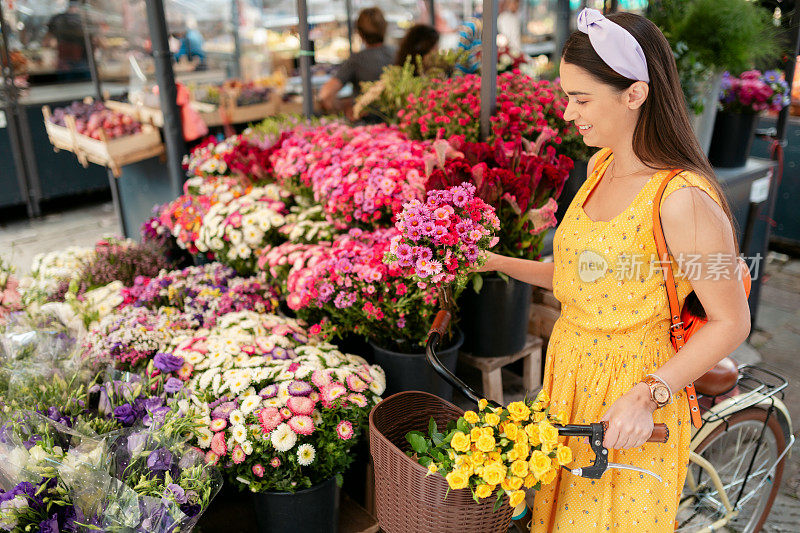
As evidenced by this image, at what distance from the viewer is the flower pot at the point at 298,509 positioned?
1.74 metres

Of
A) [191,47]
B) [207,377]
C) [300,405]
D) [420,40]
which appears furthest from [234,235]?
[191,47]

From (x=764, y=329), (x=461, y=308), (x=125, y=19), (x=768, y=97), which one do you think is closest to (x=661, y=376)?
(x=461, y=308)

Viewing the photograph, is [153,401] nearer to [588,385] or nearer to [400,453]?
[400,453]

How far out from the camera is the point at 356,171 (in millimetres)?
2398

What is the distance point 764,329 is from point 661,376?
11.3 feet

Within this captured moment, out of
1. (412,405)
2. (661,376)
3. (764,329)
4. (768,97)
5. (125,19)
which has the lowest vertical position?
(764,329)

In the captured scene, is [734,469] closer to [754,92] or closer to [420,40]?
[754,92]

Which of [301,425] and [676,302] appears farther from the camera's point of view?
[301,425]

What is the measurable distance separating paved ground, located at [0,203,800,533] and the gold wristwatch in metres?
1.57

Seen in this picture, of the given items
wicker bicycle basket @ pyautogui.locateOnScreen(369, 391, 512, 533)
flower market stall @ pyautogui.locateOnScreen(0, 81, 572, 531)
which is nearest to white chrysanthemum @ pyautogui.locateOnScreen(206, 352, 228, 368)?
flower market stall @ pyautogui.locateOnScreen(0, 81, 572, 531)

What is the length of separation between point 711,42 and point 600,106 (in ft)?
7.31

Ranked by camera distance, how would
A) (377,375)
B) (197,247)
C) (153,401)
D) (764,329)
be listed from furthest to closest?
(764,329) → (197,247) → (377,375) → (153,401)

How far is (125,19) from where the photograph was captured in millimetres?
7305

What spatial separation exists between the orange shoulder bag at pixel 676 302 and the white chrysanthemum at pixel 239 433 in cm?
109
